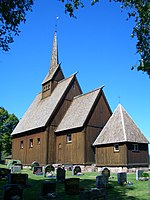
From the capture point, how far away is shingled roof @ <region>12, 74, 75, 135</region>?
3384cm

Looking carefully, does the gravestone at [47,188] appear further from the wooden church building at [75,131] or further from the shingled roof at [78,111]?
the shingled roof at [78,111]

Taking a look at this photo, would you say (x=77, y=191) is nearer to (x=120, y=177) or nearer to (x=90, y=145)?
(x=120, y=177)

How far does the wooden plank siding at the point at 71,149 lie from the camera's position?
97.5 ft

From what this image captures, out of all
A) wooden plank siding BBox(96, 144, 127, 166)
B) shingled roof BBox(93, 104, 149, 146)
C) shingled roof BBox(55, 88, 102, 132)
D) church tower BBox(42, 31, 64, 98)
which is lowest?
wooden plank siding BBox(96, 144, 127, 166)

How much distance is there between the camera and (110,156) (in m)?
27.7

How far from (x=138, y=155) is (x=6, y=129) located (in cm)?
4111

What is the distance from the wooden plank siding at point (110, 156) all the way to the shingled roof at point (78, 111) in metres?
3.82

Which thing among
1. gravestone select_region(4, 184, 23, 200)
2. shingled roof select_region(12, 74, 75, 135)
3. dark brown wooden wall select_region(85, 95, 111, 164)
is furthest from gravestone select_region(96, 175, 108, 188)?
shingled roof select_region(12, 74, 75, 135)

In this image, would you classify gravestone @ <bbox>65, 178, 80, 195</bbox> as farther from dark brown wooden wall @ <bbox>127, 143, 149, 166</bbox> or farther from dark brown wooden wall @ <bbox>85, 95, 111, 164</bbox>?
dark brown wooden wall @ <bbox>85, 95, 111, 164</bbox>

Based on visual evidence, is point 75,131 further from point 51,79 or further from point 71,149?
point 51,79

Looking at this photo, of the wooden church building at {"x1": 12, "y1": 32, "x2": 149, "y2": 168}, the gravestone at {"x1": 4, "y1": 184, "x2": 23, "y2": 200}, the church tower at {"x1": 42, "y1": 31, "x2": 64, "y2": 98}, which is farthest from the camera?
the church tower at {"x1": 42, "y1": 31, "x2": 64, "y2": 98}

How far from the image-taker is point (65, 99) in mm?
34844

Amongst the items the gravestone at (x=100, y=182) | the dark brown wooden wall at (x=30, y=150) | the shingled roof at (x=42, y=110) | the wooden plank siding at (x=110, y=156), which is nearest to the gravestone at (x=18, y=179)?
the gravestone at (x=100, y=182)

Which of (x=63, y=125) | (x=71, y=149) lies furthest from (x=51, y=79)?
(x=71, y=149)
